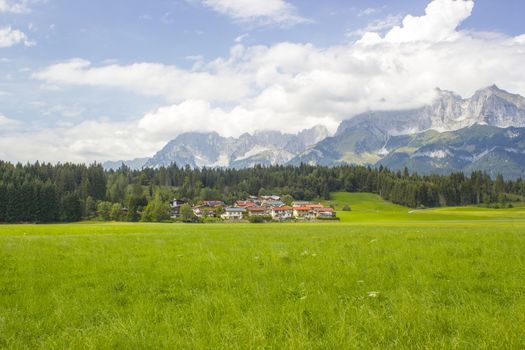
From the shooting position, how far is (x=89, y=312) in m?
9.82

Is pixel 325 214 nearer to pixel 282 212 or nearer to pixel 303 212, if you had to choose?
pixel 303 212

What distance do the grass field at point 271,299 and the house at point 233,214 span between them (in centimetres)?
16552

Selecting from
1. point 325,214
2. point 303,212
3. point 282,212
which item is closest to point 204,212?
point 282,212

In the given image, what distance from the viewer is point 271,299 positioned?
10344mm

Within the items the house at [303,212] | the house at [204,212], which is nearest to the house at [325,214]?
the house at [303,212]

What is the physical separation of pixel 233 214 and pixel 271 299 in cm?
17837

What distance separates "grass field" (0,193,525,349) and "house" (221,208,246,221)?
166 metres

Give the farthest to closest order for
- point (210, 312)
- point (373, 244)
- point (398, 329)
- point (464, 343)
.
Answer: point (373, 244), point (210, 312), point (398, 329), point (464, 343)

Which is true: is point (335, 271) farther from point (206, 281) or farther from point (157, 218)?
point (157, 218)

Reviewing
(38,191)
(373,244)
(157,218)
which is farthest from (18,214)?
(373,244)

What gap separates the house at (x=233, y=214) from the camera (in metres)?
182

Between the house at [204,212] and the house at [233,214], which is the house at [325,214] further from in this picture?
the house at [204,212]

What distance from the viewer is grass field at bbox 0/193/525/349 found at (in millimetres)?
7500

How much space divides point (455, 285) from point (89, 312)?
9.92m
